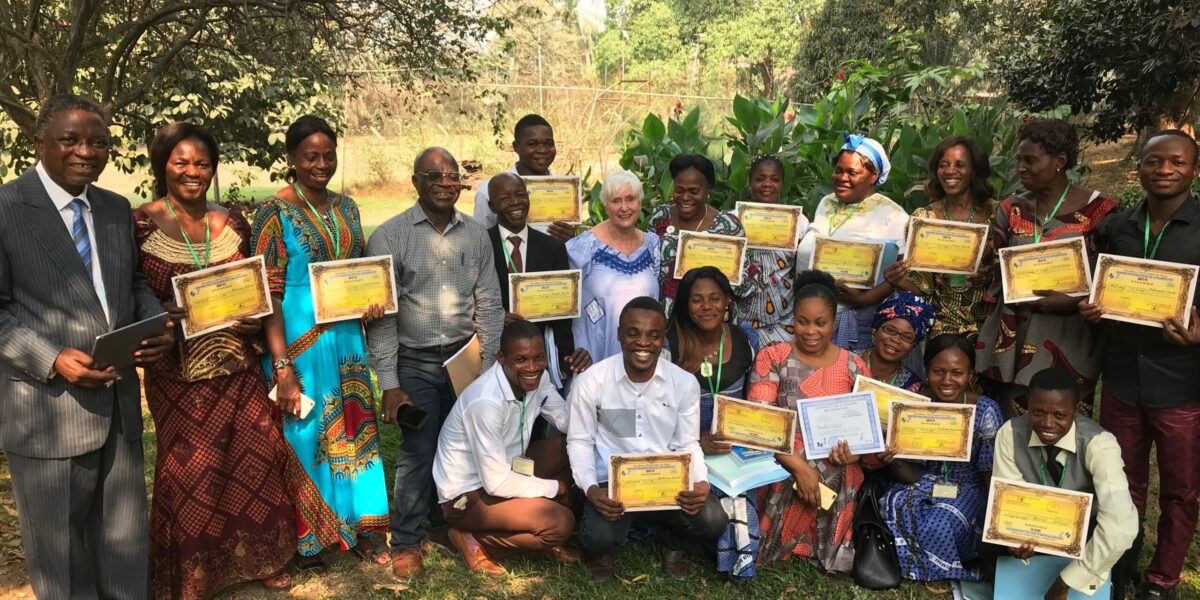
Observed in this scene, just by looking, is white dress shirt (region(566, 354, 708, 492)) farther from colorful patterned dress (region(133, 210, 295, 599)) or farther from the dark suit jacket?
colorful patterned dress (region(133, 210, 295, 599))

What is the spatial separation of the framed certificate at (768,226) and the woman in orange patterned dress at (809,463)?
1.64 feet

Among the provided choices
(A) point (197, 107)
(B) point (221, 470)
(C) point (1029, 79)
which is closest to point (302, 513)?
(B) point (221, 470)

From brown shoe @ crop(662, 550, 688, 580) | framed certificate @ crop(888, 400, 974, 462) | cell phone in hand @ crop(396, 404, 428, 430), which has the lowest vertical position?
brown shoe @ crop(662, 550, 688, 580)

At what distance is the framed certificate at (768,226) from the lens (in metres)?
4.89

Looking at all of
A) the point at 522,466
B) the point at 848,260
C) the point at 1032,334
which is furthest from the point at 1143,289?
the point at 522,466

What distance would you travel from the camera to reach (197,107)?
6.20m

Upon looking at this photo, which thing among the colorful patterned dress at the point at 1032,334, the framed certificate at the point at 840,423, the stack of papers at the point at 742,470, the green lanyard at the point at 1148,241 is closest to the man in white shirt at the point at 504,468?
the stack of papers at the point at 742,470

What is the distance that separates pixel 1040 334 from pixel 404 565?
342 centimetres

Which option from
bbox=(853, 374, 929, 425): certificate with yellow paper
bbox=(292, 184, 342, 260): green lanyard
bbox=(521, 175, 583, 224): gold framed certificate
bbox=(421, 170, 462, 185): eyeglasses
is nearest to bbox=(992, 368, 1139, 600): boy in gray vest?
bbox=(853, 374, 929, 425): certificate with yellow paper

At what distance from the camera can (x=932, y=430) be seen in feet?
13.6

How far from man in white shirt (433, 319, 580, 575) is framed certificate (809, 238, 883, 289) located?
167cm

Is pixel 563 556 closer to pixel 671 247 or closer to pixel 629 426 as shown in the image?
pixel 629 426

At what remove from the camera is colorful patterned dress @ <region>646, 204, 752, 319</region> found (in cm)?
479

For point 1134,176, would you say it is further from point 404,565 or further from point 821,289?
point 404,565
